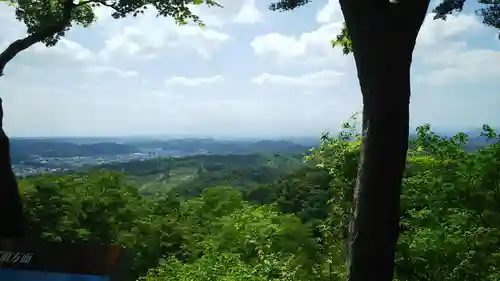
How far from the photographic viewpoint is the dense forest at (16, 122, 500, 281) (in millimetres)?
4488

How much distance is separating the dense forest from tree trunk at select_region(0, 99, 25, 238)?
862mm

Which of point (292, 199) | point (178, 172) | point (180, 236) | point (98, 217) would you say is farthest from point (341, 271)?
point (178, 172)

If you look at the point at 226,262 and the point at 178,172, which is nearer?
the point at 226,262

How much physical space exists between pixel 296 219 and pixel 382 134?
2416 mm

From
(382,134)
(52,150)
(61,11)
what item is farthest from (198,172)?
(52,150)

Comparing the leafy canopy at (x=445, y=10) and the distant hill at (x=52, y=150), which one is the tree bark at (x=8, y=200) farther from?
the distant hill at (x=52, y=150)

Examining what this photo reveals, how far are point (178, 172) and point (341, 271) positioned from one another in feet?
52.8

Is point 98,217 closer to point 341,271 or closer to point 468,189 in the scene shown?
point 341,271

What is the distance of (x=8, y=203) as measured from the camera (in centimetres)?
634

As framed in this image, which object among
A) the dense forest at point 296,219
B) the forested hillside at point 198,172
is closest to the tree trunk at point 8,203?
the dense forest at point 296,219

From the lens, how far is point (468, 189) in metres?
4.93

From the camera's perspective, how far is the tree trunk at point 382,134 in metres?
3.79

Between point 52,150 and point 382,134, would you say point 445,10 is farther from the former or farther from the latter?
point 52,150

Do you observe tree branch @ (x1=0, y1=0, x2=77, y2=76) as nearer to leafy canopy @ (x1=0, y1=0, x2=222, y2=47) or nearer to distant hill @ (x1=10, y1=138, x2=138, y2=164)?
leafy canopy @ (x1=0, y1=0, x2=222, y2=47)
